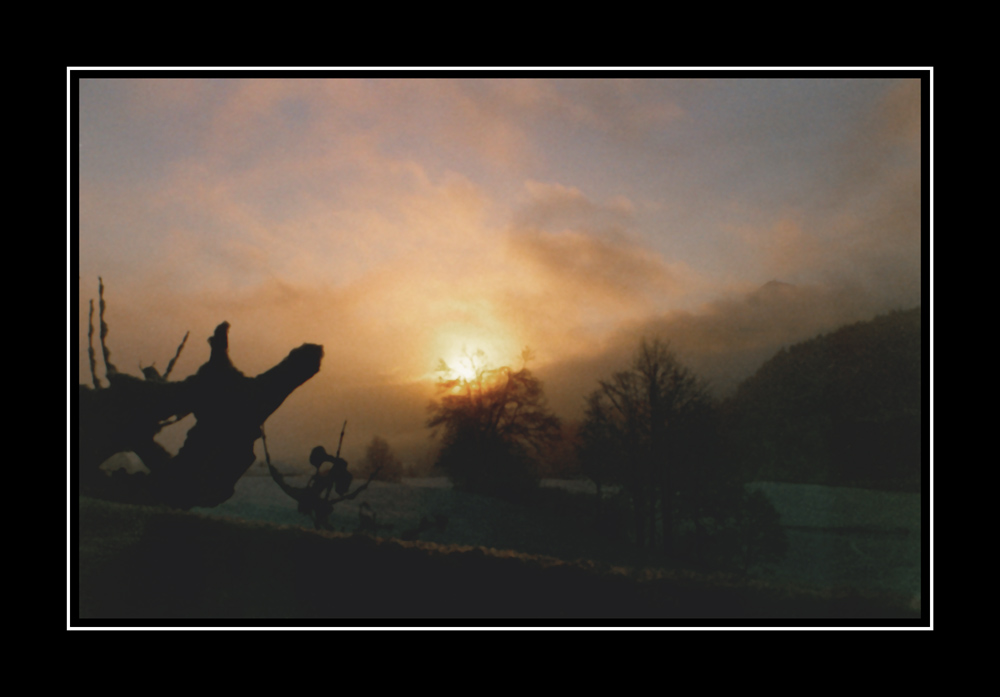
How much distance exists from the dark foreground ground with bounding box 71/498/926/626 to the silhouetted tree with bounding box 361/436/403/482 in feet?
1.92

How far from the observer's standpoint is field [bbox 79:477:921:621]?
12.5 feet

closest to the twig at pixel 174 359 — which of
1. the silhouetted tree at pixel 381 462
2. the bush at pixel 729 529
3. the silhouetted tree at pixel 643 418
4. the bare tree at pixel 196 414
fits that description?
the bare tree at pixel 196 414

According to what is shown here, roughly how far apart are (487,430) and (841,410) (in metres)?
3.07

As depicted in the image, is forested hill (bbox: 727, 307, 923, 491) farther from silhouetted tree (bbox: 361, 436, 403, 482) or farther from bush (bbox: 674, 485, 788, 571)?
silhouetted tree (bbox: 361, 436, 403, 482)

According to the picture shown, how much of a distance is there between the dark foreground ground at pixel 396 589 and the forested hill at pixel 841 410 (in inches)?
39.1

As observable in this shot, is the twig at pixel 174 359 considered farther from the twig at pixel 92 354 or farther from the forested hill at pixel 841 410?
the forested hill at pixel 841 410

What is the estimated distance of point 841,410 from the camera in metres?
4.12

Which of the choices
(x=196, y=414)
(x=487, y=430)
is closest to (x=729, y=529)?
(x=487, y=430)

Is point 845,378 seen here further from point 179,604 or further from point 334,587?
point 179,604

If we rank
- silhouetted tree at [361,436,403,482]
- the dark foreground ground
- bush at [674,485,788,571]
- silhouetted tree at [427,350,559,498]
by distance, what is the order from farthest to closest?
silhouetted tree at [427,350,559,498] → silhouetted tree at [361,436,403,482] → bush at [674,485,788,571] → the dark foreground ground

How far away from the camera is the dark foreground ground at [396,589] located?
150 inches

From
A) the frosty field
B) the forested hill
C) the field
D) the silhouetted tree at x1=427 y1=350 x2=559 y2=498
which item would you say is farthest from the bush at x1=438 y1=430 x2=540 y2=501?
the forested hill

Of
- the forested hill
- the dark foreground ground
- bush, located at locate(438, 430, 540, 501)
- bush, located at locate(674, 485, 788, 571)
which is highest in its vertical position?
the forested hill
